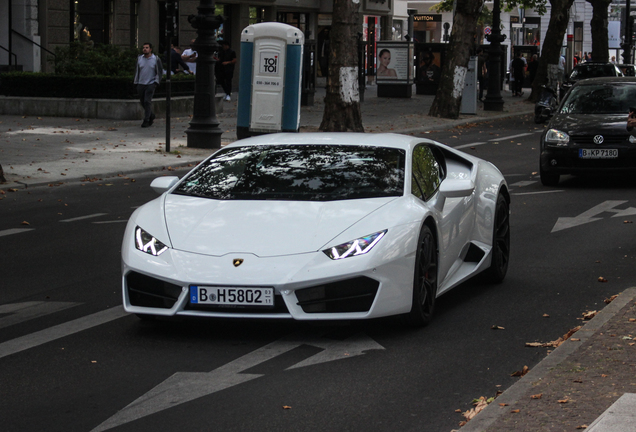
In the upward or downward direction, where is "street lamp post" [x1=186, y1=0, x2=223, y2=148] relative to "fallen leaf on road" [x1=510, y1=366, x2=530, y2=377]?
upward

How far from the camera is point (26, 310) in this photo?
730cm

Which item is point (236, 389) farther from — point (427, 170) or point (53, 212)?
point (53, 212)

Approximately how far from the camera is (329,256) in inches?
241

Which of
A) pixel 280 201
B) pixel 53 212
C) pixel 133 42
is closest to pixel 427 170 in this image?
pixel 280 201

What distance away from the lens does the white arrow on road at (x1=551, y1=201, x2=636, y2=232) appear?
11.7 metres

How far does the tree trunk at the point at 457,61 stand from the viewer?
31172 mm

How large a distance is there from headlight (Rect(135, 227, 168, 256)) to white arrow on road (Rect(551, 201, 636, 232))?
593 centimetres

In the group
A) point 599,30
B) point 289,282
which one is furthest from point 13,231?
point 599,30

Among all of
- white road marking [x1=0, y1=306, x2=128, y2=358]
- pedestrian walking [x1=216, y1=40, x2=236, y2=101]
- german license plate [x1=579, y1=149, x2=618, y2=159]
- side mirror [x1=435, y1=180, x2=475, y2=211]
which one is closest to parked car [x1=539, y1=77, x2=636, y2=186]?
german license plate [x1=579, y1=149, x2=618, y2=159]

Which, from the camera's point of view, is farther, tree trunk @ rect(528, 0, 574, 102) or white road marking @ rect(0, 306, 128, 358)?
tree trunk @ rect(528, 0, 574, 102)

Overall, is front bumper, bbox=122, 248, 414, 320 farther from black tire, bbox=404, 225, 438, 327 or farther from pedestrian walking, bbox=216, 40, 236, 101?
pedestrian walking, bbox=216, 40, 236, 101

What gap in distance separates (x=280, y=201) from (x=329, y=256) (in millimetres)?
751

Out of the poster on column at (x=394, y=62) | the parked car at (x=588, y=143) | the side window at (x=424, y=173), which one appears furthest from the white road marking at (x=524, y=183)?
the poster on column at (x=394, y=62)

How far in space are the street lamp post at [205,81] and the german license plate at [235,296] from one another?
1448cm
